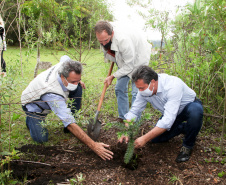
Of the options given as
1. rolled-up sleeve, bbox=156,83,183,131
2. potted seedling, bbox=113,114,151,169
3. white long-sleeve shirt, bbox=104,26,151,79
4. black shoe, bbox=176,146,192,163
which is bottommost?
black shoe, bbox=176,146,192,163

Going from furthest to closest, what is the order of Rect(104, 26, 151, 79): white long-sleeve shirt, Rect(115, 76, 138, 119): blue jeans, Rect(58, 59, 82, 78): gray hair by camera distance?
Rect(115, 76, 138, 119): blue jeans → Rect(104, 26, 151, 79): white long-sleeve shirt → Rect(58, 59, 82, 78): gray hair

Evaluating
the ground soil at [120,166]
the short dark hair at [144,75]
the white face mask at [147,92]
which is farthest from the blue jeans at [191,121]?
the short dark hair at [144,75]

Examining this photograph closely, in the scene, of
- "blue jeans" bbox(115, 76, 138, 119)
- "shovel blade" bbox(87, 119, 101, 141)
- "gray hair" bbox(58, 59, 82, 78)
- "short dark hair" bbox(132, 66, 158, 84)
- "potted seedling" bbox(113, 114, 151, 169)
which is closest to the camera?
"potted seedling" bbox(113, 114, 151, 169)

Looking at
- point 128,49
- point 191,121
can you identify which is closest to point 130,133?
point 191,121

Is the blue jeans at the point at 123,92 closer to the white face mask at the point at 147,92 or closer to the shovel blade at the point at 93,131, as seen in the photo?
the shovel blade at the point at 93,131

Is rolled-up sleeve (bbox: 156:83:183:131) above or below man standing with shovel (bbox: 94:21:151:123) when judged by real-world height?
below

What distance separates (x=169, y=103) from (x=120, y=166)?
995 mm

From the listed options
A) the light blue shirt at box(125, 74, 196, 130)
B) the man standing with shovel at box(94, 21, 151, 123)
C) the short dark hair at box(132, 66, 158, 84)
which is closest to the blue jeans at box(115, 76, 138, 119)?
the man standing with shovel at box(94, 21, 151, 123)

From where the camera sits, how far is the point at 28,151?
270 centimetres

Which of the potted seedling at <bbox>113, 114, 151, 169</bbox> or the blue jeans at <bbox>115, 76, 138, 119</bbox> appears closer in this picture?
the potted seedling at <bbox>113, 114, 151, 169</bbox>

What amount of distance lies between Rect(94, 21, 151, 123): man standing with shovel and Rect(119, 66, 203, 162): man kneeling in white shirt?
0.70 m

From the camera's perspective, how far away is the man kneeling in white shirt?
7.72ft

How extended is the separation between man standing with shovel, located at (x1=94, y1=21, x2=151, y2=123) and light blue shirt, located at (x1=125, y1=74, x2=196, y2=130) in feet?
2.31

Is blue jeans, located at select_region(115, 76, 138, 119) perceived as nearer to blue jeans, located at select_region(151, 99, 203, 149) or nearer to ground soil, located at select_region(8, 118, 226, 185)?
ground soil, located at select_region(8, 118, 226, 185)
